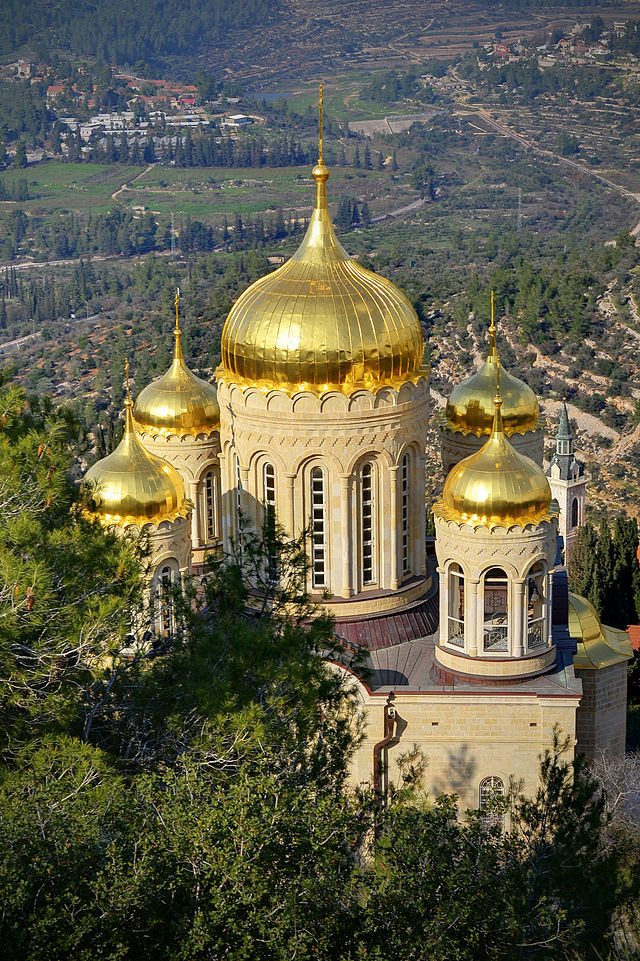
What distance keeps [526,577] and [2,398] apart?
804cm

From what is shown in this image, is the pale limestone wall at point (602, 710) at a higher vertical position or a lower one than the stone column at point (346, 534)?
lower

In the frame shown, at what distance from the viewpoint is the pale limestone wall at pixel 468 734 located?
21.4 metres

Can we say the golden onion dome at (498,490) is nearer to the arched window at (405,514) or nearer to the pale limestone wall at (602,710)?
the arched window at (405,514)

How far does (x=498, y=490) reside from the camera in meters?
21.2

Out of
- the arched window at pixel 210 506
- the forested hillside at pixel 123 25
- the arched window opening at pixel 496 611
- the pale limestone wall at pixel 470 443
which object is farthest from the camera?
the forested hillside at pixel 123 25

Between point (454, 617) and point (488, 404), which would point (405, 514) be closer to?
point (454, 617)

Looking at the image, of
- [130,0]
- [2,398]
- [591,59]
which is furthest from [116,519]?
Result: [130,0]

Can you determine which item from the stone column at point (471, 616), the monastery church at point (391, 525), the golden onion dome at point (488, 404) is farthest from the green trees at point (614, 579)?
the stone column at point (471, 616)

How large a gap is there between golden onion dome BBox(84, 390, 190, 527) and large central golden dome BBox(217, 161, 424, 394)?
1.93 m

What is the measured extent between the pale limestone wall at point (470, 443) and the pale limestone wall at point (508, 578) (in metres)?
4.29

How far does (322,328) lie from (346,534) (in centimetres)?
325

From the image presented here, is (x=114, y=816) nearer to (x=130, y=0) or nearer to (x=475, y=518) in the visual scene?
(x=475, y=518)

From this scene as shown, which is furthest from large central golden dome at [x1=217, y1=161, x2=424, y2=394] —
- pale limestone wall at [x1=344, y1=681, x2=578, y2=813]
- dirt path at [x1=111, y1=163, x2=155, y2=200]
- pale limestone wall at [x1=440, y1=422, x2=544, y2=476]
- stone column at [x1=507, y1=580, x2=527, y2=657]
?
dirt path at [x1=111, y1=163, x2=155, y2=200]

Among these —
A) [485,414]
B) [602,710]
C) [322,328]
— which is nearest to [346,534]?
[322,328]
